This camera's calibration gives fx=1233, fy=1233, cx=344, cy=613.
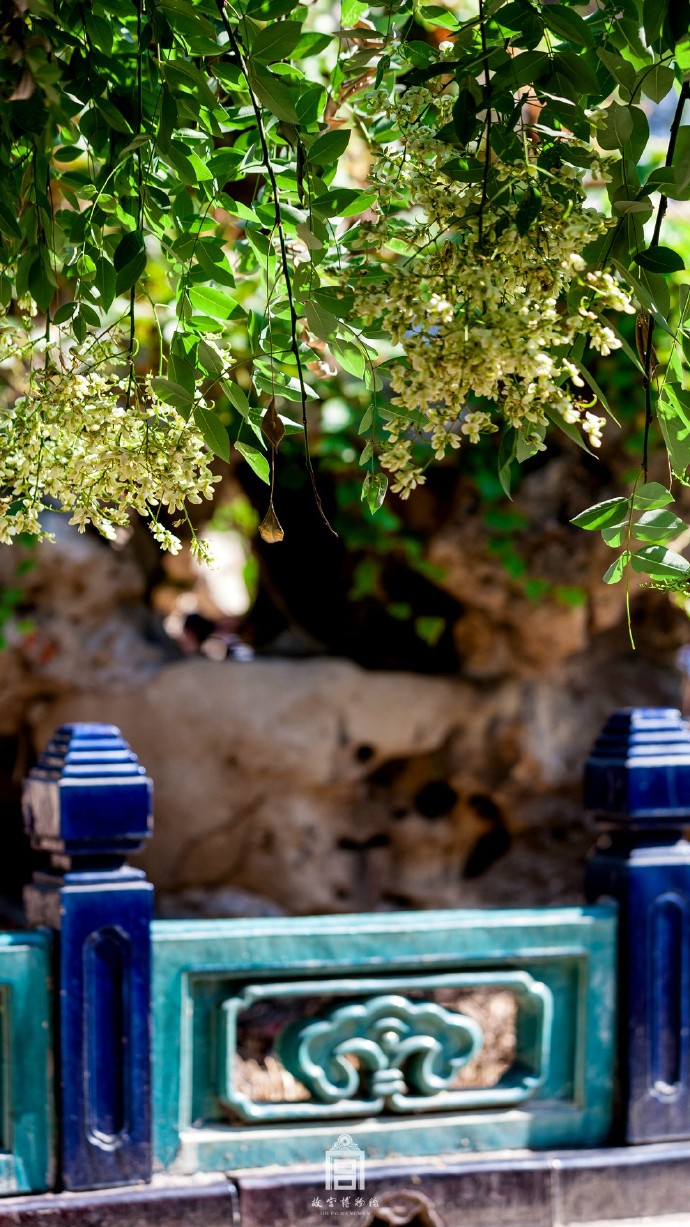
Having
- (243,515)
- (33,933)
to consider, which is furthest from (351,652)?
(33,933)

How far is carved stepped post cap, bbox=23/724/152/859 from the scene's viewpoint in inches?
117

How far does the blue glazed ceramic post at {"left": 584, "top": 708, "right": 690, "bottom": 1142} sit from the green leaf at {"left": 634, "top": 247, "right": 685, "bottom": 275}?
2.11 metres

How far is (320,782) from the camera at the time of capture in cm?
490

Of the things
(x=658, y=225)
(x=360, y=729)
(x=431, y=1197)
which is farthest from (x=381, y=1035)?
(x=658, y=225)

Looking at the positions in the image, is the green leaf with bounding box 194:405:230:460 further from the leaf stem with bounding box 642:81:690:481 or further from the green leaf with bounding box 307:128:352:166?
the leaf stem with bounding box 642:81:690:481

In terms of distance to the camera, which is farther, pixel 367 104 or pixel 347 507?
pixel 347 507

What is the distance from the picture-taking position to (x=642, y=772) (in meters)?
3.38

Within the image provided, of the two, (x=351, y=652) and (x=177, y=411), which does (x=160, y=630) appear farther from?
(x=177, y=411)

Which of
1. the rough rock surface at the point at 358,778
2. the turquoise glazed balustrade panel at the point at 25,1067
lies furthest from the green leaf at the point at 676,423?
the rough rock surface at the point at 358,778

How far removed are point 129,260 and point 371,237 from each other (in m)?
0.32

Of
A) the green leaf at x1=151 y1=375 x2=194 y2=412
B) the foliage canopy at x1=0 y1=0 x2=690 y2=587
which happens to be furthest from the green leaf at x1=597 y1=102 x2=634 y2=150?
the green leaf at x1=151 y1=375 x2=194 y2=412

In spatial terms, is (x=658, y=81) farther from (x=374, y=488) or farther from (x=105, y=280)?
(x=105, y=280)

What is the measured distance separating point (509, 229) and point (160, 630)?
12.7 feet

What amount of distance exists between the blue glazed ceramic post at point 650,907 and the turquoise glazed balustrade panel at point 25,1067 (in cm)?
153
